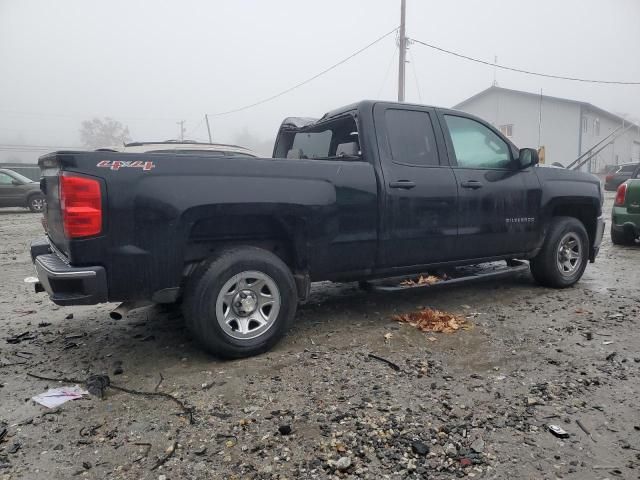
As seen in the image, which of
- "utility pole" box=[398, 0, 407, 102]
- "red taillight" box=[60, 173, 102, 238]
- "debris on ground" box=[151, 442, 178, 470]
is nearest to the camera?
"debris on ground" box=[151, 442, 178, 470]

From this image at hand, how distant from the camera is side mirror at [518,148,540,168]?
4.47m

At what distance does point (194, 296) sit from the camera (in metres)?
3.00

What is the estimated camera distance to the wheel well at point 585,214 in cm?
515

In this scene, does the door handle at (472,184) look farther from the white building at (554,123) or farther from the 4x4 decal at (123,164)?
the white building at (554,123)

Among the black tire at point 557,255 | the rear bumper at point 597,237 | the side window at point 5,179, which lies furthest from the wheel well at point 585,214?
the side window at point 5,179

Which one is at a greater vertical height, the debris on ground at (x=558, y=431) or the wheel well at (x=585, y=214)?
the wheel well at (x=585, y=214)

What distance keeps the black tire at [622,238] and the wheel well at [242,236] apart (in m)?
7.28

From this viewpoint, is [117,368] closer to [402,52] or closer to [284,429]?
[284,429]

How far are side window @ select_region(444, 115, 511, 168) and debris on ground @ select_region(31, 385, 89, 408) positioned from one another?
11.9 feet

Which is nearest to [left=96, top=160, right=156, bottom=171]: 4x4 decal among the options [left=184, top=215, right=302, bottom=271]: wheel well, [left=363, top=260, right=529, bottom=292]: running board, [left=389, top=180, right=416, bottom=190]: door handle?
[left=184, top=215, right=302, bottom=271]: wheel well

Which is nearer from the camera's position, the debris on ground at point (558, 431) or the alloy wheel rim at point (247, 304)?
the debris on ground at point (558, 431)

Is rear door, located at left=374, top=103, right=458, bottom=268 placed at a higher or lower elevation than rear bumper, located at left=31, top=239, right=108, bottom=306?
higher

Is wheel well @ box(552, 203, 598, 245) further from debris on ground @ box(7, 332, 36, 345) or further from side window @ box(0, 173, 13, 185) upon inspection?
side window @ box(0, 173, 13, 185)

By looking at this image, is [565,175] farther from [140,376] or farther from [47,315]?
[47,315]
